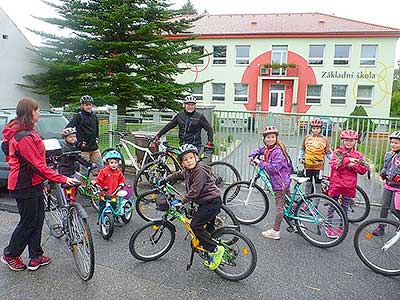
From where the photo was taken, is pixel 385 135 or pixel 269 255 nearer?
pixel 269 255

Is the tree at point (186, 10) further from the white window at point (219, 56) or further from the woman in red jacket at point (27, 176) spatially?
the white window at point (219, 56)

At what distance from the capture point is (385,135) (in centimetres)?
616

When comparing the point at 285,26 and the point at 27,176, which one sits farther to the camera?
the point at 285,26

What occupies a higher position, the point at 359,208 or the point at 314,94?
the point at 314,94

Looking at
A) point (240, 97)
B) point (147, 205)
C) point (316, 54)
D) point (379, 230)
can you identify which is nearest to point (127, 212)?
point (147, 205)

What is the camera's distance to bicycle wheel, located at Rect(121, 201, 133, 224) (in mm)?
4834

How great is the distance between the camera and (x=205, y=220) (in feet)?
11.6

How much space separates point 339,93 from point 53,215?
2713 cm

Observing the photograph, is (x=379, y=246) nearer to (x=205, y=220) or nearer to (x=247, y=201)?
(x=247, y=201)

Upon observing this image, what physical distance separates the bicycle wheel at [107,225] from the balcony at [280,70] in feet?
83.3

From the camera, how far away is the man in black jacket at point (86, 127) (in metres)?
5.99

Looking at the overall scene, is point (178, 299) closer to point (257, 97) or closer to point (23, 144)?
point (23, 144)

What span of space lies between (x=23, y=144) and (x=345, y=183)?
414cm

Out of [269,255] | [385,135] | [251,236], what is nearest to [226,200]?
[251,236]
